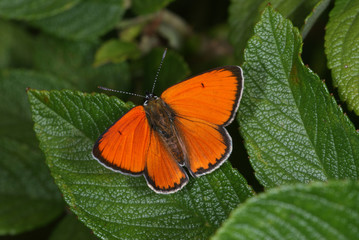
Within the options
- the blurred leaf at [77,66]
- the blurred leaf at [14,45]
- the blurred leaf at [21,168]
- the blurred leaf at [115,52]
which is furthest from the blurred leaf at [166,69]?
the blurred leaf at [14,45]

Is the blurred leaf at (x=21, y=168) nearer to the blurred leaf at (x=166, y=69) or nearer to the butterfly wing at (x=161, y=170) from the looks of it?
the blurred leaf at (x=166, y=69)

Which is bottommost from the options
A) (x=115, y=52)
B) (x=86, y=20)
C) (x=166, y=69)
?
(x=166, y=69)

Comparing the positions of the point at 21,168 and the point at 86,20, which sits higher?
the point at 86,20

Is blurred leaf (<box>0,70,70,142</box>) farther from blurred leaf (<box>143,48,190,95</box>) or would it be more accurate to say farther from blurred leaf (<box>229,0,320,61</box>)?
blurred leaf (<box>229,0,320,61</box>)

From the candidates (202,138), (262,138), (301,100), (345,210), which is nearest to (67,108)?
(202,138)

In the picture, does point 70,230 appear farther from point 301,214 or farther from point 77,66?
point 301,214

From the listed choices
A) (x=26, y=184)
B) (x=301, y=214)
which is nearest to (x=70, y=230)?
(x=26, y=184)
